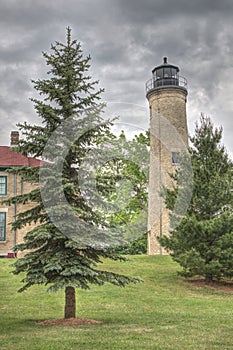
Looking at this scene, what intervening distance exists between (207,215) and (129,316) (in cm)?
821

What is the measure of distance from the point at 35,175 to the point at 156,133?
62.7ft

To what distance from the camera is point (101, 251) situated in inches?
450

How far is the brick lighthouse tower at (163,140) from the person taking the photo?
28469 mm

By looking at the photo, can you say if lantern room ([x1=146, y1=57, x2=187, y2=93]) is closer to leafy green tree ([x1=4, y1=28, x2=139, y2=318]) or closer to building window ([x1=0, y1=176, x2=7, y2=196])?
building window ([x1=0, y1=176, x2=7, y2=196])

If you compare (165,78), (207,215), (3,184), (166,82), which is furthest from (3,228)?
(165,78)

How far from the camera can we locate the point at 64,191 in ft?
36.2

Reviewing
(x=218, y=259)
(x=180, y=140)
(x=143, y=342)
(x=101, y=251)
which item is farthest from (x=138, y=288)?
(x=180, y=140)

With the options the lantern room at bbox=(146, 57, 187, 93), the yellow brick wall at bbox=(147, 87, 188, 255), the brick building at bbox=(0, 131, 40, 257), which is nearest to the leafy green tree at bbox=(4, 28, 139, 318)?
the brick building at bbox=(0, 131, 40, 257)

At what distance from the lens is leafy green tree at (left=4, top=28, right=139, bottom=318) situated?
10.7 meters

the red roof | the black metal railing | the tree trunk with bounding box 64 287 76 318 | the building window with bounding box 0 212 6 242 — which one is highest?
the black metal railing

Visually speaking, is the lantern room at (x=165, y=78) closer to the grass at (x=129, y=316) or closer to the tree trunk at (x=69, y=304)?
the grass at (x=129, y=316)

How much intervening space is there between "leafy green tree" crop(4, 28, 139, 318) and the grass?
4.06ft

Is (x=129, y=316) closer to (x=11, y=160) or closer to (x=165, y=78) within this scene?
(x=11, y=160)

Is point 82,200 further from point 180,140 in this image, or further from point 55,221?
point 180,140
